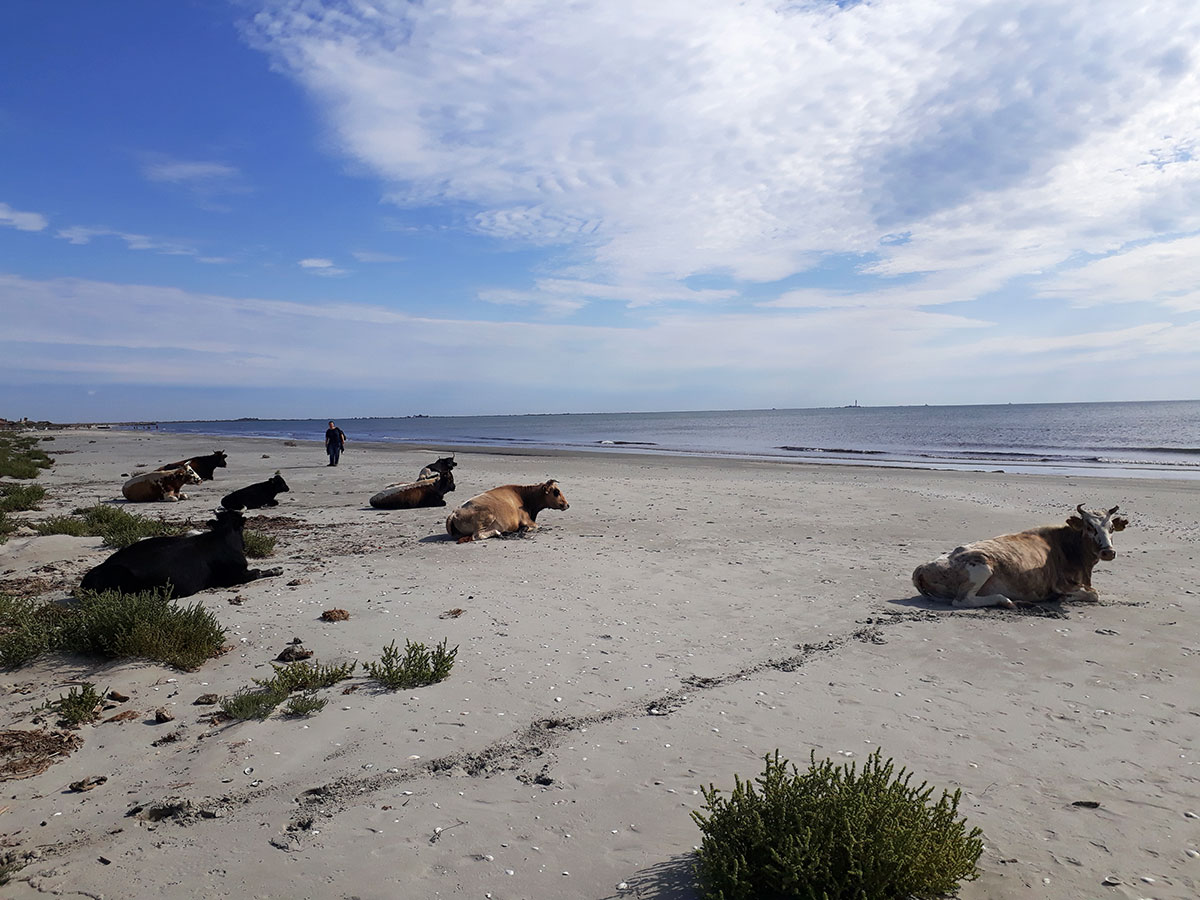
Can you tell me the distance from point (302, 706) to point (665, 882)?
298 centimetres

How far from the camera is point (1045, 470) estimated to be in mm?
29859

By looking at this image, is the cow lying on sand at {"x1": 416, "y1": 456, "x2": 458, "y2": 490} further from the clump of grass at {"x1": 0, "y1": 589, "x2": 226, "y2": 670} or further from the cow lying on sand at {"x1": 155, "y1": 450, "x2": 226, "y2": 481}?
the clump of grass at {"x1": 0, "y1": 589, "x2": 226, "y2": 670}

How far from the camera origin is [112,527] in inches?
467

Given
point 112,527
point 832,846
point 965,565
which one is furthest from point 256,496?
point 832,846

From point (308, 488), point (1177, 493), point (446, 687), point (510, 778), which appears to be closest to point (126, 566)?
point (446, 687)

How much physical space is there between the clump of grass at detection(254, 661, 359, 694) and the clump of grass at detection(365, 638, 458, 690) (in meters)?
0.22

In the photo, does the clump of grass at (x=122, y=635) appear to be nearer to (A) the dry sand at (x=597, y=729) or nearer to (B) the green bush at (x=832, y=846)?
(A) the dry sand at (x=597, y=729)

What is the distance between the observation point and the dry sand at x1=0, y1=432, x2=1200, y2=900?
143 inches

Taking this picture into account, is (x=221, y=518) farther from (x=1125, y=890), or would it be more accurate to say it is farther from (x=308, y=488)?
(x=308, y=488)

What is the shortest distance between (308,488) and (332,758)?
58.5 feet

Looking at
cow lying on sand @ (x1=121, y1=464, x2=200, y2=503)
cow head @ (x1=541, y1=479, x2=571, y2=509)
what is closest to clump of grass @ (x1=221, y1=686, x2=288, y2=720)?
cow head @ (x1=541, y1=479, x2=571, y2=509)

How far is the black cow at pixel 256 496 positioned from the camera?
54.2 feet

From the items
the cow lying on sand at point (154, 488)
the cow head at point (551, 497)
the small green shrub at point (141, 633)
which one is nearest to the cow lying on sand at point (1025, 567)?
the cow head at point (551, 497)

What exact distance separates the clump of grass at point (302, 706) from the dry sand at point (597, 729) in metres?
0.19
